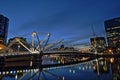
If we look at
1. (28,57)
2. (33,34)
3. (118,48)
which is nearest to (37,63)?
(28,57)

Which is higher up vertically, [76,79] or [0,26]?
[0,26]

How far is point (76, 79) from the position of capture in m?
44.9

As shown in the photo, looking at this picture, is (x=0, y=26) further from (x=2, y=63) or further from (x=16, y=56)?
(x=2, y=63)

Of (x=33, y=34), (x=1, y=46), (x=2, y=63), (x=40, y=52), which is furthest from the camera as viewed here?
(x=33, y=34)

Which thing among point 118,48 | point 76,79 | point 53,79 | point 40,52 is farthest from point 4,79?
point 118,48

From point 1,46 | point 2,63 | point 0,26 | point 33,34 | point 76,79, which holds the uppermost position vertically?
point 0,26

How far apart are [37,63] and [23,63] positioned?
7556mm

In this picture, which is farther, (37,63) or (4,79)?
(37,63)

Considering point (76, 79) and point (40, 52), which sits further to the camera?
point (40, 52)

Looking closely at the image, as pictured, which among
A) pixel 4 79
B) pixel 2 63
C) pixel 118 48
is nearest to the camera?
pixel 4 79

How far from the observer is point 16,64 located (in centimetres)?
7644

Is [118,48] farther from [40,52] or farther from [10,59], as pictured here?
[10,59]

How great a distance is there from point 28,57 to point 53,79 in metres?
42.2

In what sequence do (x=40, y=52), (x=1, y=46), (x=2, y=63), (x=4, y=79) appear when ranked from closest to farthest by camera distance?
(x=4, y=79)
(x=2, y=63)
(x=1, y=46)
(x=40, y=52)
